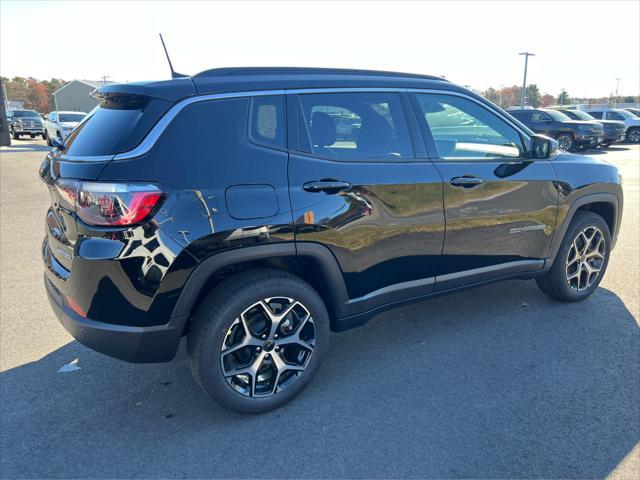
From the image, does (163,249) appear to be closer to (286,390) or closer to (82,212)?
(82,212)

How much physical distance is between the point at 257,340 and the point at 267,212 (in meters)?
0.75

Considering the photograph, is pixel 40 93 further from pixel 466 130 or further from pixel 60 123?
pixel 466 130

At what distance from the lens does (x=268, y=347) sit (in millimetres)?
2828

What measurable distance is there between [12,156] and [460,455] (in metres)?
20.7

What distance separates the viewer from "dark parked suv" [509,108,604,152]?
705 inches

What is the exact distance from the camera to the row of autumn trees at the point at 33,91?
295ft

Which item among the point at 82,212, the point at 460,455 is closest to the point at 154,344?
the point at 82,212

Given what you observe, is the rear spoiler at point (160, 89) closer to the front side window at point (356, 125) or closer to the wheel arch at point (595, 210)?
the front side window at point (356, 125)

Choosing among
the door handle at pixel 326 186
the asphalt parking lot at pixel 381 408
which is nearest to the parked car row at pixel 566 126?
the asphalt parking lot at pixel 381 408

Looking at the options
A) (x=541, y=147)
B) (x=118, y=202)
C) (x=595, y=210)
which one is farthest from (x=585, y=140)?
(x=118, y=202)

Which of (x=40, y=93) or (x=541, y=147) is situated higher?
(x=40, y=93)

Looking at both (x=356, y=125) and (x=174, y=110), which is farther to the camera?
(x=356, y=125)

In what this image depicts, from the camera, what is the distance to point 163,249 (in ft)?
7.88

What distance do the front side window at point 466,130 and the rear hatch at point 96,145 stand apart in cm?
169
